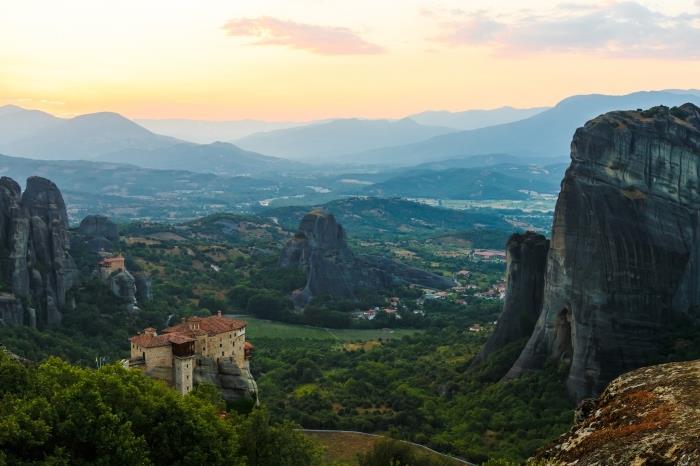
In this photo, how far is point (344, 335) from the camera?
80625 millimetres

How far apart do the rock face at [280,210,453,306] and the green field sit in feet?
36.2

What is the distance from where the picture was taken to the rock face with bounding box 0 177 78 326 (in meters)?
58.5

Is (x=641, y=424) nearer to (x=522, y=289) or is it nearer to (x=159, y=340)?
(x=159, y=340)

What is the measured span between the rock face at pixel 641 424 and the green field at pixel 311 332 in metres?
61.8

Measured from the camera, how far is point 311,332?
82062 millimetres

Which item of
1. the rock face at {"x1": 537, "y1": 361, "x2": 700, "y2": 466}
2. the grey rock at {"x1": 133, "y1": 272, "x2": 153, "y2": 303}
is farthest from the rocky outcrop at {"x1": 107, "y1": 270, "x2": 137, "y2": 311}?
the rock face at {"x1": 537, "y1": 361, "x2": 700, "y2": 466}

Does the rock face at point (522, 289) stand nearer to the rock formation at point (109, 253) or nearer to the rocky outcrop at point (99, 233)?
the rock formation at point (109, 253)

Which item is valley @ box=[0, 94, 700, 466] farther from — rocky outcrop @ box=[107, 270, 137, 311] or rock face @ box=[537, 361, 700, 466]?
rock face @ box=[537, 361, 700, 466]

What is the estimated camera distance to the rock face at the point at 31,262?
192 ft

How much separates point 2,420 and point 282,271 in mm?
81314

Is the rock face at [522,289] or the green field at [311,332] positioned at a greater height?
the rock face at [522,289]

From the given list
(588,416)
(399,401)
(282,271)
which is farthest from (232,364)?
(282,271)

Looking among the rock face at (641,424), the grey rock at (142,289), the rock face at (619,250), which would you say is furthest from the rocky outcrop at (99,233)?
the rock face at (641,424)

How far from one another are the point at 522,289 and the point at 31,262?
4046 centimetres
